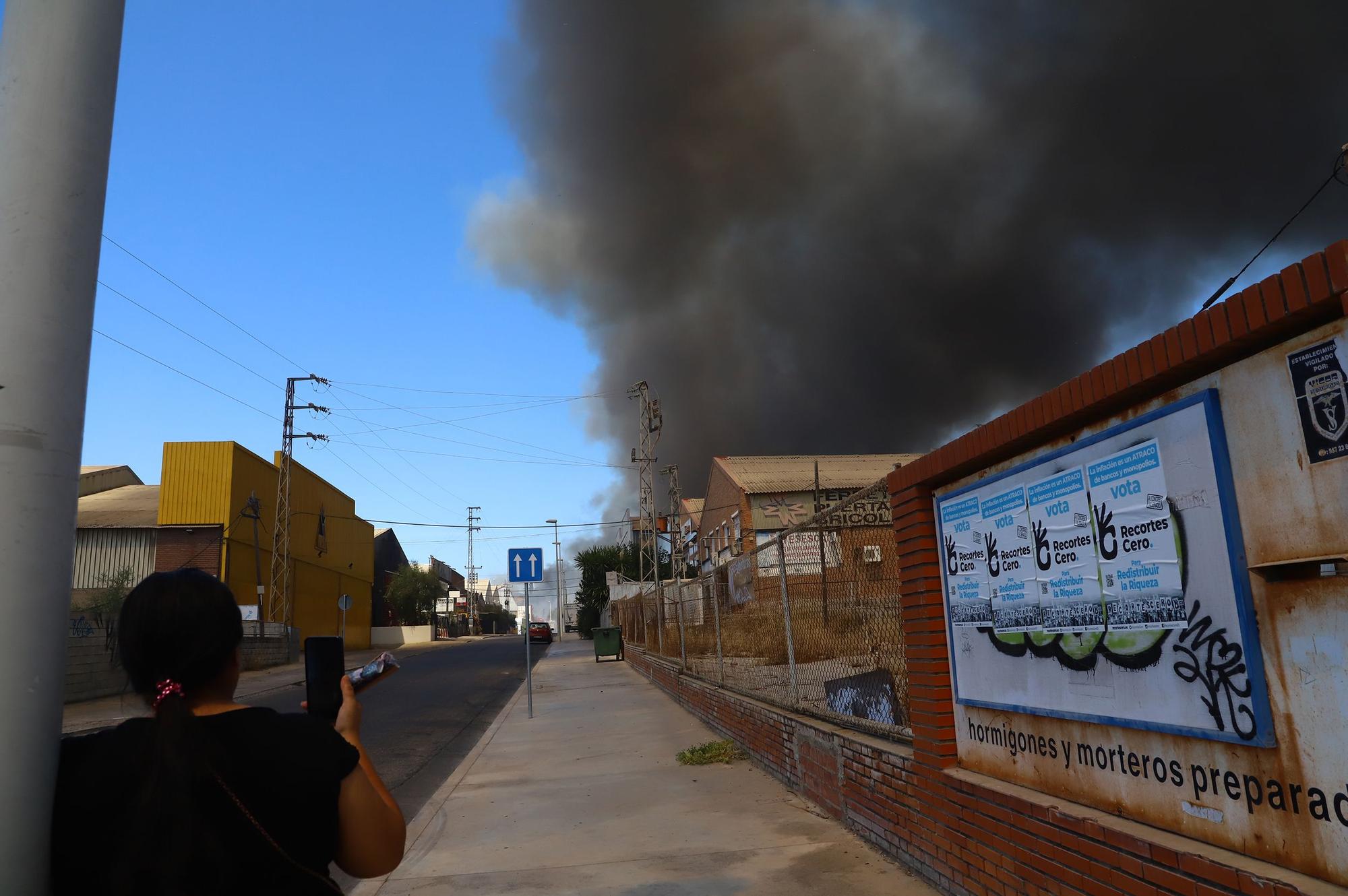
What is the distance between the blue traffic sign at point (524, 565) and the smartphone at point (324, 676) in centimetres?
1364

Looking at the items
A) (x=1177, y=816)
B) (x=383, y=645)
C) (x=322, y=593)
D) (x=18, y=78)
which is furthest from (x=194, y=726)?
(x=383, y=645)

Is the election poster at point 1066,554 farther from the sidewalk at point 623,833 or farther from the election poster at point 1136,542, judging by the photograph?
the sidewalk at point 623,833

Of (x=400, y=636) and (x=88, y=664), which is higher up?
(x=400, y=636)

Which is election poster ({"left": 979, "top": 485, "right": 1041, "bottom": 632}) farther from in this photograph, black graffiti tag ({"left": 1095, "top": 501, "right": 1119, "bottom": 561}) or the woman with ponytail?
the woman with ponytail

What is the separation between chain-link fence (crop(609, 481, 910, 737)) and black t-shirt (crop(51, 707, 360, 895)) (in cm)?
404

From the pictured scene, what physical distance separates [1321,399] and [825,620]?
457 centimetres

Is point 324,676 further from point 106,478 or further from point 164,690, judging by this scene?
point 106,478

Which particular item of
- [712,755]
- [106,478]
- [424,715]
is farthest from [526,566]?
[106,478]

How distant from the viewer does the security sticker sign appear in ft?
7.63

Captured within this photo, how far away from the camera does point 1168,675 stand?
2.97 meters

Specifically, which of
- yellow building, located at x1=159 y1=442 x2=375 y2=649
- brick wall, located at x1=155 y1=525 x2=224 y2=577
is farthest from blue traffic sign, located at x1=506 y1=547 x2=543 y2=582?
brick wall, located at x1=155 y1=525 x2=224 y2=577

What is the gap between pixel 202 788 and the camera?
161 centimetres

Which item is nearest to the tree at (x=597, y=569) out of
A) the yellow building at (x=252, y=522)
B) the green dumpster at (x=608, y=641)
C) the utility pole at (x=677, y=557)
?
the utility pole at (x=677, y=557)

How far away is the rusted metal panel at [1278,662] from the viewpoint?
2.35 metres
